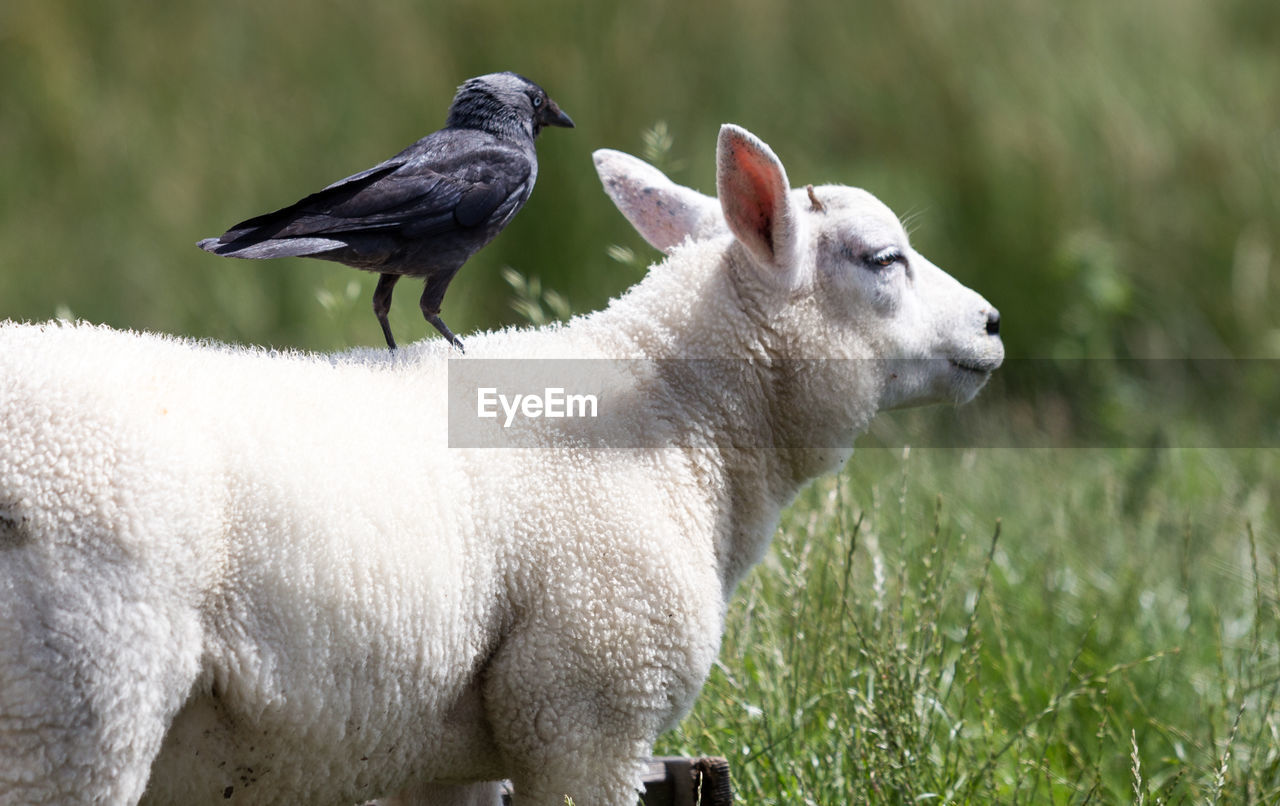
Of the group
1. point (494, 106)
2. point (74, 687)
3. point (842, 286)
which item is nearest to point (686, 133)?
point (842, 286)

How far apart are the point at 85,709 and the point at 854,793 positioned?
155cm

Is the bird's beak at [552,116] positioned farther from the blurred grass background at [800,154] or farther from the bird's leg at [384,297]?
the blurred grass background at [800,154]

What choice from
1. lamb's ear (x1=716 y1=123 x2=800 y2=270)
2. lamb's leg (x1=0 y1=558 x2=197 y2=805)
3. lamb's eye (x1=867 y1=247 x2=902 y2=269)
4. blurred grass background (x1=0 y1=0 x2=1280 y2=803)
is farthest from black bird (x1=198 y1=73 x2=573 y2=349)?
blurred grass background (x1=0 y1=0 x2=1280 y2=803)

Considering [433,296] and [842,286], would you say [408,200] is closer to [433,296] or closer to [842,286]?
[433,296]

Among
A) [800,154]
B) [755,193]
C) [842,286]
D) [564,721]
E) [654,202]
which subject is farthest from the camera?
[800,154]

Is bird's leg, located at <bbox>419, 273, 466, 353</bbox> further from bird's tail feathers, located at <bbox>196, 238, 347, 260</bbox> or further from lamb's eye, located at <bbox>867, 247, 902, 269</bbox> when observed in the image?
lamb's eye, located at <bbox>867, 247, 902, 269</bbox>

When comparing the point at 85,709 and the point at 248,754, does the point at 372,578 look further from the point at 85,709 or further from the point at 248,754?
the point at 85,709

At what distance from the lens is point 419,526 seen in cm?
192

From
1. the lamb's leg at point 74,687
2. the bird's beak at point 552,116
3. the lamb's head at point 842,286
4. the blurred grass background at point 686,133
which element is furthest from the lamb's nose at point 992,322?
the blurred grass background at point 686,133

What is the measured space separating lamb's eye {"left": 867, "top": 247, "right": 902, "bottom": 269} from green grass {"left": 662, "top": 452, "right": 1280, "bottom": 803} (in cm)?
62

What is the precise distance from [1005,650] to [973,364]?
86cm

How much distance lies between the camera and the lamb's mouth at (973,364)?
252 centimetres

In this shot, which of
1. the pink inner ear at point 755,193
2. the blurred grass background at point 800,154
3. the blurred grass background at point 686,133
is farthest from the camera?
the blurred grass background at point 686,133

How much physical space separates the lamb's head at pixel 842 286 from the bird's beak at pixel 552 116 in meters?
0.28
